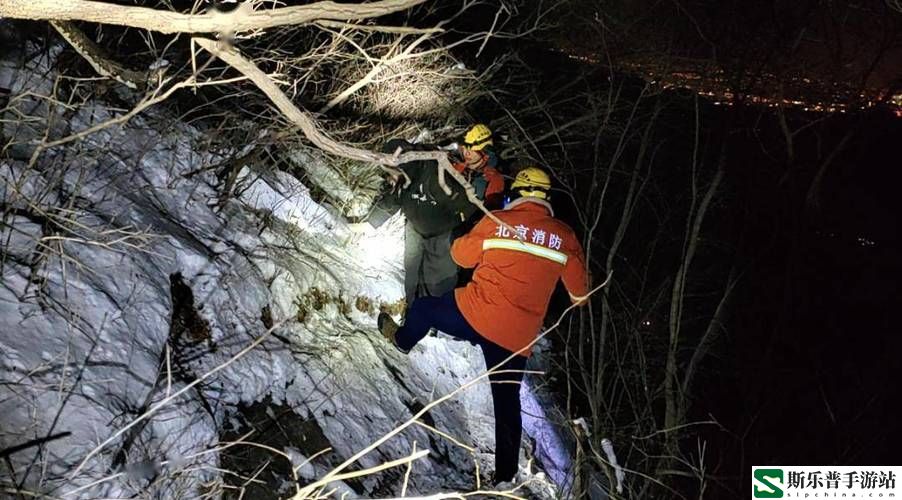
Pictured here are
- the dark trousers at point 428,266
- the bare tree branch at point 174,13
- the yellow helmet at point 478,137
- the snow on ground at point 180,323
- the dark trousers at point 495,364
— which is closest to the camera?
the bare tree branch at point 174,13

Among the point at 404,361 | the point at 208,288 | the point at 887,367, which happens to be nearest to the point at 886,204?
the point at 887,367

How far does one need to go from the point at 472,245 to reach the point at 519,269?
409 mm

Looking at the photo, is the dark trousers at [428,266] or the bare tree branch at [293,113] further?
the dark trousers at [428,266]

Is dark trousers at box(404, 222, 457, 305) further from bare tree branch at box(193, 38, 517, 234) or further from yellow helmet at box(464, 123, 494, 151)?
bare tree branch at box(193, 38, 517, 234)

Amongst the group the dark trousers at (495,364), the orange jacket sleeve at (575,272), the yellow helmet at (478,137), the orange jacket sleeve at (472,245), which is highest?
the yellow helmet at (478,137)

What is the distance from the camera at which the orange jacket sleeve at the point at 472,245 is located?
4.33 meters

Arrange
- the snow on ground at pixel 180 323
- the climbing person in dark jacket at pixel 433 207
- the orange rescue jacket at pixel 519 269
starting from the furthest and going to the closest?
the climbing person in dark jacket at pixel 433 207 < the orange rescue jacket at pixel 519 269 < the snow on ground at pixel 180 323

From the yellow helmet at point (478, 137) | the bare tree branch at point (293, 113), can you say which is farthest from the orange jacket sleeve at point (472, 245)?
the bare tree branch at point (293, 113)

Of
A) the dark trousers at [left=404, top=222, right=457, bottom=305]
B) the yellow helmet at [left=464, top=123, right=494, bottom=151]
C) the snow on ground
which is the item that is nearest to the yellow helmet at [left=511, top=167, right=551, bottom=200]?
the yellow helmet at [left=464, top=123, right=494, bottom=151]

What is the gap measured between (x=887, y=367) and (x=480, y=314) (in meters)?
13.5

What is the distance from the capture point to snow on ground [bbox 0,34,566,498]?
9.00ft

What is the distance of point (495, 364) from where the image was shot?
4.43 m

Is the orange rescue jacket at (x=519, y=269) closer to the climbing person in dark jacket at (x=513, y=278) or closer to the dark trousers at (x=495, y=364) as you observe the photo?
the climbing person in dark jacket at (x=513, y=278)

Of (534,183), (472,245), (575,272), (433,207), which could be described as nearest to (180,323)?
(472,245)
